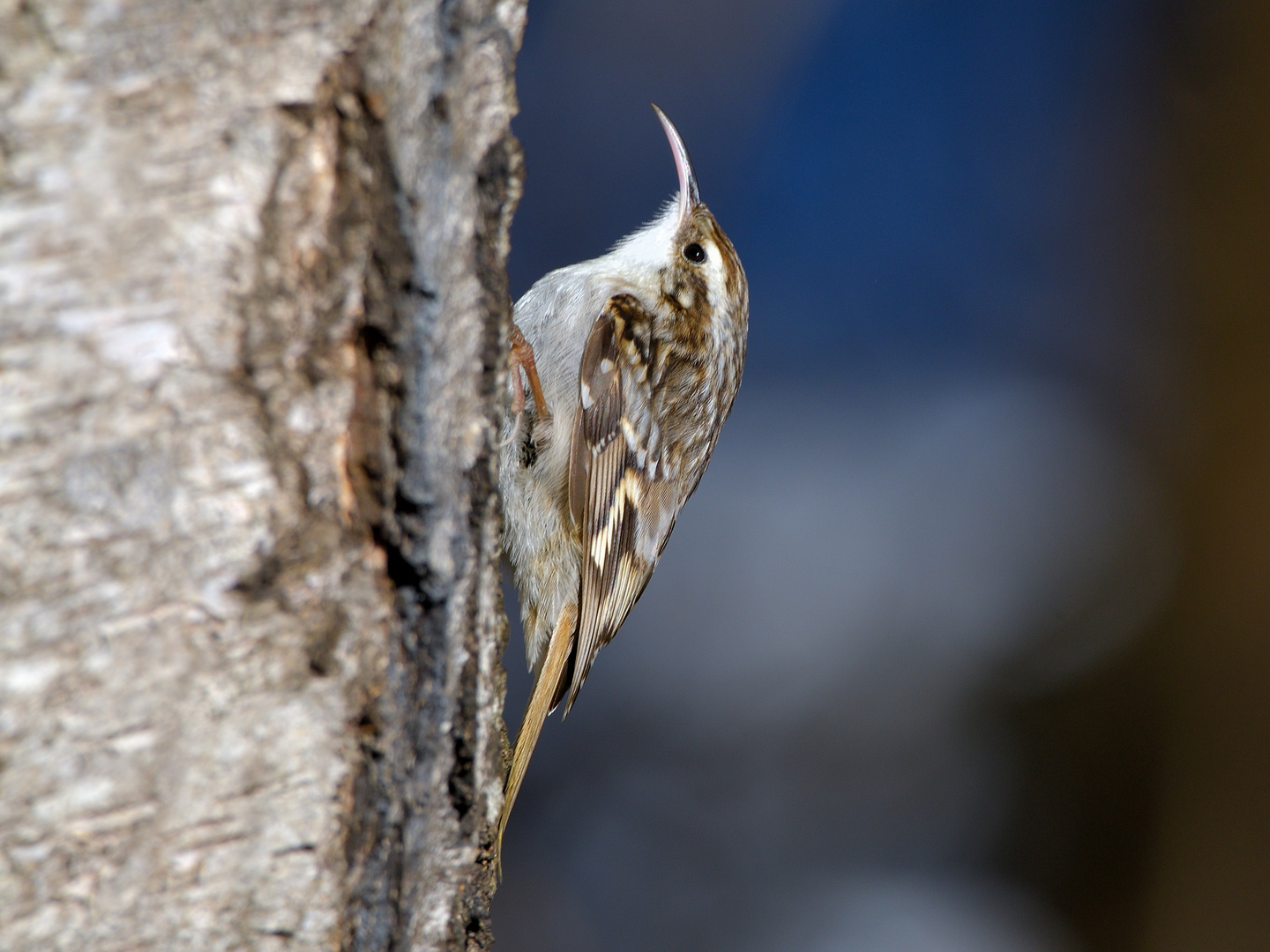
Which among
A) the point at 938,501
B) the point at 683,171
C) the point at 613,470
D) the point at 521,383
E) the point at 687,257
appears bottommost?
the point at 938,501

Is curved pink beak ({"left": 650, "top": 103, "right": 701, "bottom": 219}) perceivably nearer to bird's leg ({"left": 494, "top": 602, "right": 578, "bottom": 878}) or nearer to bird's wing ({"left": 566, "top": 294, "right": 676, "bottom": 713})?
bird's wing ({"left": 566, "top": 294, "right": 676, "bottom": 713})

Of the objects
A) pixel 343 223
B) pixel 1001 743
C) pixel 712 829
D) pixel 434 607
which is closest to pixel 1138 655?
pixel 1001 743

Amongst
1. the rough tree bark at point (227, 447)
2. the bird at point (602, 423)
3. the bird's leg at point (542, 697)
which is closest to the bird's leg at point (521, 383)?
the bird at point (602, 423)

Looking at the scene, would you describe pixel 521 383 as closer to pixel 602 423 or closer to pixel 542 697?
pixel 602 423

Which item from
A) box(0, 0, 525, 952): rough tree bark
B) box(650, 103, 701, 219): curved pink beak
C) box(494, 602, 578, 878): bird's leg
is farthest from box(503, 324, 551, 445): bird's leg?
box(0, 0, 525, 952): rough tree bark

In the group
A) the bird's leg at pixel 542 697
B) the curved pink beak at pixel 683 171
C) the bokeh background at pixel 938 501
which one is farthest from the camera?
the bokeh background at pixel 938 501

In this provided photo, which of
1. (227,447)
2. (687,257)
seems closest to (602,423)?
(687,257)

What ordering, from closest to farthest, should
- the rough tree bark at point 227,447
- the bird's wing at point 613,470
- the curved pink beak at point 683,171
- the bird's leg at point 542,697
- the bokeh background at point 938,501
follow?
1. the rough tree bark at point 227,447
2. the bird's leg at point 542,697
3. the bird's wing at point 613,470
4. the curved pink beak at point 683,171
5. the bokeh background at point 938,501

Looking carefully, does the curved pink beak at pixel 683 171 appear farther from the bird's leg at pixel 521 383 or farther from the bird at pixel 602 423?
the bird's leg at pixel 521 383
